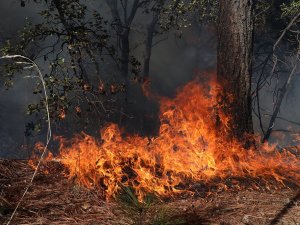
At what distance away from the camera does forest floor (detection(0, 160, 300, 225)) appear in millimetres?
3668

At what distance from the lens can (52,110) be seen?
640 centimetres

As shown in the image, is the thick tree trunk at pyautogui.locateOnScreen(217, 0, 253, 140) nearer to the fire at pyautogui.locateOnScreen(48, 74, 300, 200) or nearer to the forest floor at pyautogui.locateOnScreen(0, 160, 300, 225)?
the fire at pyautogui.locateOnScreen(48, 74, 300, 200)

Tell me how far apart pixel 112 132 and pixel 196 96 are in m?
1.77

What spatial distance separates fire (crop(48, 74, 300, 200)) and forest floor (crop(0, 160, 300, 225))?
26cm

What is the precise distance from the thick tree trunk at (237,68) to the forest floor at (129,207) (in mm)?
1441

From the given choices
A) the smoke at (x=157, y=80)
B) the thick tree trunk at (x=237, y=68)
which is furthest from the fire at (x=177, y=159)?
the smoke at (x=157, y=80)

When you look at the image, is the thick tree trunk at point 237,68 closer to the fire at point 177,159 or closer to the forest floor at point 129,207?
the fire at point 177,159

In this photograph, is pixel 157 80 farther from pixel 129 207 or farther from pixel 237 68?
pixel 129 207

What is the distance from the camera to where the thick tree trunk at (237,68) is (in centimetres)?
572

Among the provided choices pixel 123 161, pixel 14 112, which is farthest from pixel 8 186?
pixel 14 112

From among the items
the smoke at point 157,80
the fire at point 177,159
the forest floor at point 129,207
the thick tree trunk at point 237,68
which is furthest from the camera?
the smoke at point 157,80

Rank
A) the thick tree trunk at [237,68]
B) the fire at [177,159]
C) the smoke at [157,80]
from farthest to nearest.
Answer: the smoke at [157,80] < the thick tree trunk at [237,68] < the fire at [177,159]

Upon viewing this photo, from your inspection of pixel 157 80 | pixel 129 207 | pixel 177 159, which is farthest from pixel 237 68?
pixel 157 80

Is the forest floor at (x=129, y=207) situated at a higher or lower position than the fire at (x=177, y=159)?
lower
